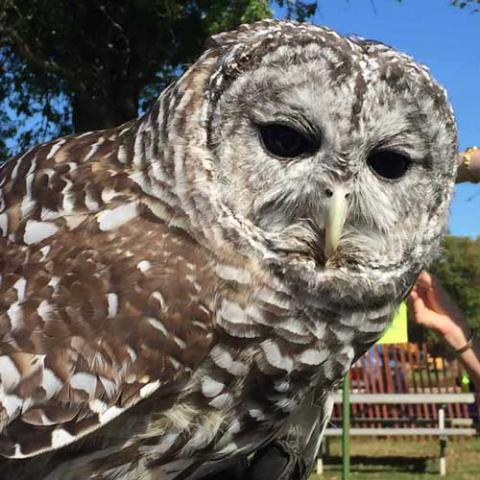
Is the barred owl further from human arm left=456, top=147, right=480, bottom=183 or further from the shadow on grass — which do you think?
the shadow on grass

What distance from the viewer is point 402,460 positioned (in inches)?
484

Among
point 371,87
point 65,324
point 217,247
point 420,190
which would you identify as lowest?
point 65,324

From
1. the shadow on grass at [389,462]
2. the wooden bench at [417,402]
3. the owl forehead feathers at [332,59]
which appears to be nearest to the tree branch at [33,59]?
the wooden bench at [417,402]

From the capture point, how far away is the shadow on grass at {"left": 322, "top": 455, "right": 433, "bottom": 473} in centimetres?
1166

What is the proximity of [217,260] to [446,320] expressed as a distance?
2.40 m

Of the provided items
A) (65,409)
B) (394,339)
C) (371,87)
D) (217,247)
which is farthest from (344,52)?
(394,339)

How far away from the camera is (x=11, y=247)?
2.29m

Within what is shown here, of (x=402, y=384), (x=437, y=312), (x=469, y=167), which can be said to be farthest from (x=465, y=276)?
(x=469, y=167)

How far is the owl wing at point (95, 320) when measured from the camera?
6.69 feet

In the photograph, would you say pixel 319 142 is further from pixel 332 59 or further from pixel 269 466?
pixel 269 466

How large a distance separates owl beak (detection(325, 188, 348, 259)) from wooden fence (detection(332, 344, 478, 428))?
10.4m

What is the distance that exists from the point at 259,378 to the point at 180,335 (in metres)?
0.25

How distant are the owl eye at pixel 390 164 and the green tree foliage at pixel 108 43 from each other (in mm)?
7936

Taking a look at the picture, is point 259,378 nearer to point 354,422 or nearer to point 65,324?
point 65,324
